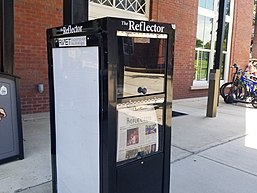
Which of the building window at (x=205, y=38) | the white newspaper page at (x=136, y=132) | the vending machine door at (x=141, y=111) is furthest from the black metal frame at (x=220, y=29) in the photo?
the white newspaper page at (x=136, y=132)

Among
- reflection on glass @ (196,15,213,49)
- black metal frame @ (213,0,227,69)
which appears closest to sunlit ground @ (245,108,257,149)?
black metal frame @ (213,0,227,69)

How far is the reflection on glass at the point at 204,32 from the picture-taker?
8.49 metres

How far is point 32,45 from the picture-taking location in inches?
190

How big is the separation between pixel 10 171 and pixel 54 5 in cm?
348

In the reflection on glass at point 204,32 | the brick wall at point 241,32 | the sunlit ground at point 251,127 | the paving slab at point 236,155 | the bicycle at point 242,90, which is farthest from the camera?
the brick wall at point 241,32

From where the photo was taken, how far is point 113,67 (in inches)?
58.8

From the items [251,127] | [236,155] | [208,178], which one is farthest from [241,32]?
[208,178]

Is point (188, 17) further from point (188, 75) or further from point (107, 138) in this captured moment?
point (107, 138)

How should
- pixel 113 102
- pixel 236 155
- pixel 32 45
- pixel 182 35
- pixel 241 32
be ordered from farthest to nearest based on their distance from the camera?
pixel 241 32 < pixel 182 35 < pixel 32 45 < pixel 236 155 < pixel 113 102

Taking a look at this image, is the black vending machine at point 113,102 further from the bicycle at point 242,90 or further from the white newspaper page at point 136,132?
the bicycle at point 242,90

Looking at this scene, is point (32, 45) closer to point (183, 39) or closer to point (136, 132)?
point (136, 132)

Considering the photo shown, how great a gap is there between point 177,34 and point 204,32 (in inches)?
65.9

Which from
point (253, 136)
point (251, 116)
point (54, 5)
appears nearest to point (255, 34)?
point (251, 116)

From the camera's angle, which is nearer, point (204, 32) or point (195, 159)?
point (195, 159)
